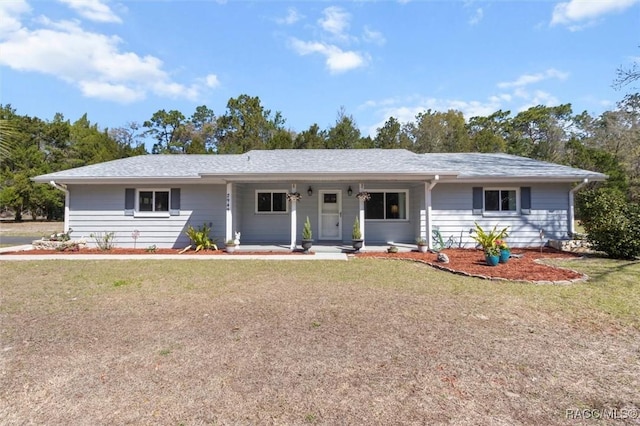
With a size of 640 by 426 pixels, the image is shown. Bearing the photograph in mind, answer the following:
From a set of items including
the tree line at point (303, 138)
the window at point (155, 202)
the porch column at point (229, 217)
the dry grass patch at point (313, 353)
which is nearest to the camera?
the dry grass patch at point (313, 353)

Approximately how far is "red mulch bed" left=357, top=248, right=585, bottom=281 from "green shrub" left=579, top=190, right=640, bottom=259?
2.88ft

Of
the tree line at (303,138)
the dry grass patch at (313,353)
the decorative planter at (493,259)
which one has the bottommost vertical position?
the dry grass patch at (313,353)

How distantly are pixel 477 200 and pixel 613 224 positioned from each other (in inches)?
147

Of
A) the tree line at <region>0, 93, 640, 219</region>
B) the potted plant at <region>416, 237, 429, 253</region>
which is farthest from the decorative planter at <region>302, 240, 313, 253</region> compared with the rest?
the tree line at <region>0, 93, 640, 219</region>

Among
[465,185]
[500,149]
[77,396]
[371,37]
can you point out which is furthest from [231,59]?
[500,149]

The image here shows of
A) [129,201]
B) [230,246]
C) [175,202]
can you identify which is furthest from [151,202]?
[230,246]

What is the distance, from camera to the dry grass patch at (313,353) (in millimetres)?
2662

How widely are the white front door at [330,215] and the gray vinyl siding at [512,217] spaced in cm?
355

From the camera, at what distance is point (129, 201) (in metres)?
12.3

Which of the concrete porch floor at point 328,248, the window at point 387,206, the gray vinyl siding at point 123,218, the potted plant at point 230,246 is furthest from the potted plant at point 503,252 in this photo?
the gray vinyl siding at point 123,218

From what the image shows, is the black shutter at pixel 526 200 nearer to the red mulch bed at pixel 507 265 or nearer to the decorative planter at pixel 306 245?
the red mulch bed at pixel 507 265

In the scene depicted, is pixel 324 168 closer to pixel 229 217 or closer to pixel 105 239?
pixel 229 217

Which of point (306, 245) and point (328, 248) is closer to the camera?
point (306, 245)

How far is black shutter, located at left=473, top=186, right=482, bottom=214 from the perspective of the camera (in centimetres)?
1212
